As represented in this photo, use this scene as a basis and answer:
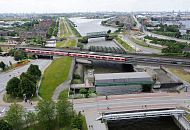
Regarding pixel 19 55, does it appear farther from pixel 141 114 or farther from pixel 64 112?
pixel 141 114

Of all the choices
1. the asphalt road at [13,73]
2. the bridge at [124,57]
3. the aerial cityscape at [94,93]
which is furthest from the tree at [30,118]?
the bridge at [124,57]

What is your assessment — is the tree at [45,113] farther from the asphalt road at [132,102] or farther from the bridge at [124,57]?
the bridge at [124,57]

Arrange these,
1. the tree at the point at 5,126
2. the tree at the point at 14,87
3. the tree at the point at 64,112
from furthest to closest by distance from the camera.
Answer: the tree at the point at 14,87
the tree at the point at 64,112
the tree at the point at 5,126

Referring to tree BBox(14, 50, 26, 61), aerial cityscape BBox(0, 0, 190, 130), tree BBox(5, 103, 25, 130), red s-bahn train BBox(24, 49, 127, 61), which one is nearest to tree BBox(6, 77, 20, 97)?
aerial cityscape BBox(0, 0, 190, 130)

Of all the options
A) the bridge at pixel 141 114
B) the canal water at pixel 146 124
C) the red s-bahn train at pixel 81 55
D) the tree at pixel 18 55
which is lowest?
the canal water at pixel 146 124

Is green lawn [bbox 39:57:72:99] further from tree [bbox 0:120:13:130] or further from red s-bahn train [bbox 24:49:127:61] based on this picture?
tree [bbox 0:120:13:130]

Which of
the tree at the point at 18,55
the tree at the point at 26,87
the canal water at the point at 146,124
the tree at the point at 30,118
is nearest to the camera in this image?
the tree at the point at 30,118

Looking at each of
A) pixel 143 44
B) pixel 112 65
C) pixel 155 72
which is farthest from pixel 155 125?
pixel 143 44
